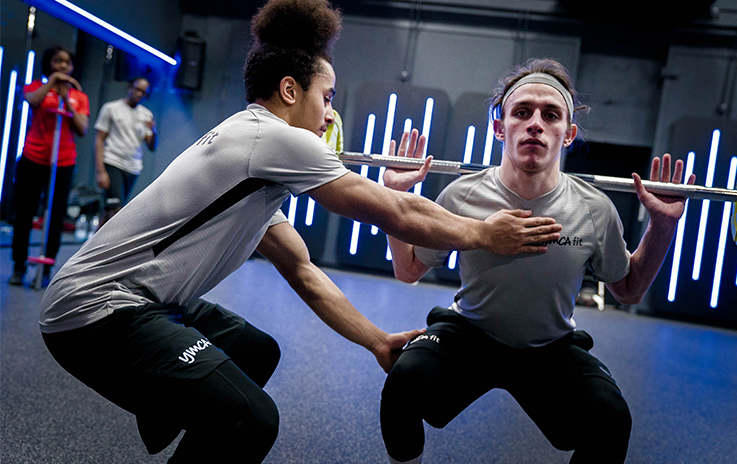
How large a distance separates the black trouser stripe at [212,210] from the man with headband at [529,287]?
544mm

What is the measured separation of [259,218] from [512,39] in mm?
5419

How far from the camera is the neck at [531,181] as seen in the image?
1484 millimetres

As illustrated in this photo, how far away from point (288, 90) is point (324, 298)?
0.55 metres

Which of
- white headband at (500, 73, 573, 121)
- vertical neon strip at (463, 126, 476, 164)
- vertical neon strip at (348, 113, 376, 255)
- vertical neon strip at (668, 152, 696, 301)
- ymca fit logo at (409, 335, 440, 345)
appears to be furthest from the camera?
vertical neon strip at (348, 113, 376, 255)

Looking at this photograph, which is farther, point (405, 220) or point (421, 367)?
point (421, 367)

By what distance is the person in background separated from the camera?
396cm

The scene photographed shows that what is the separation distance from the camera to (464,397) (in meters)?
1.37

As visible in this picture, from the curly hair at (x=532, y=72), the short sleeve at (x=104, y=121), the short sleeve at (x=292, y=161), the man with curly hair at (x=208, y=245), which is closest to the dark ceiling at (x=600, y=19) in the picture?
the short sleeve at (x=104, y=121)

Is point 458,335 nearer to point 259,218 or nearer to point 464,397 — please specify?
point 464,397

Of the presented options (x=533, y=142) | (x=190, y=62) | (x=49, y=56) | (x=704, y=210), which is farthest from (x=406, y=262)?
(x=190, y=62)

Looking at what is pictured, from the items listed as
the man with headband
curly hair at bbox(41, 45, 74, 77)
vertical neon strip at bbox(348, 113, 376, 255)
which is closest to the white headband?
the man with headband

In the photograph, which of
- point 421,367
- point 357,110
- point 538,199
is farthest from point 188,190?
point 357,110

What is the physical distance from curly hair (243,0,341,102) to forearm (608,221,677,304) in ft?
3.23

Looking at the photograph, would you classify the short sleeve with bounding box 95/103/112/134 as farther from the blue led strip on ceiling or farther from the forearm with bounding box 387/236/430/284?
the forearm with bounding box 387/236/430/284
